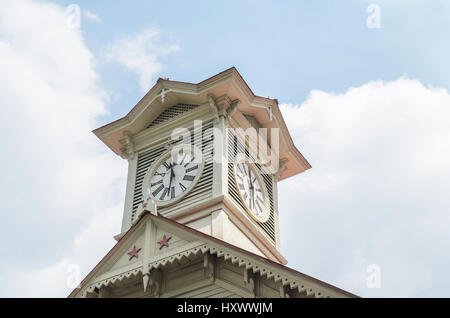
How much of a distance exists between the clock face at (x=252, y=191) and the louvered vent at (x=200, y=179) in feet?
2.94

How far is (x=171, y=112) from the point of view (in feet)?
75.4

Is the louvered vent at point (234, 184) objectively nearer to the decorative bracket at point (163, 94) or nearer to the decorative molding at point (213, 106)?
the decorative molding at point (213, 106)

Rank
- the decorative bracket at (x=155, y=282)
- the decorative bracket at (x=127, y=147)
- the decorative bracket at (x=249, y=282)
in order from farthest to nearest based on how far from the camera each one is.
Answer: the decorative bracket at (x=127, y=147)
the decorative bracket at (x=155, y=282)
the decorative bracket at (x=249, y=282)

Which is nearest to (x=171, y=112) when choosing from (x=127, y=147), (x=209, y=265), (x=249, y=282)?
(x=127, y=147)

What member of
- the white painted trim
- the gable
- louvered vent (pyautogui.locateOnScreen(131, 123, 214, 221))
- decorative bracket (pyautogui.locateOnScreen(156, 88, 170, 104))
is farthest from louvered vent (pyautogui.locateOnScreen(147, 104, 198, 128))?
the gable

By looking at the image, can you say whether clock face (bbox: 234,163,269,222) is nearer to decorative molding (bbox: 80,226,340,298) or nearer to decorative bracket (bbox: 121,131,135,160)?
decorative bracket (bbox: 121,131,135,160)

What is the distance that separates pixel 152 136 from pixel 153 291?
718cm

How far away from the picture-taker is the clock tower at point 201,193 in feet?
52.9

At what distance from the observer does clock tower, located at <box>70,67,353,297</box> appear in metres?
16.1

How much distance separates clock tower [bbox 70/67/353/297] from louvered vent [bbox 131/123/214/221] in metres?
0.03

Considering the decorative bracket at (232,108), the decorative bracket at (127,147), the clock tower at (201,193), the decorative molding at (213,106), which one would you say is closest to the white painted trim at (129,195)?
the clock tower at (201,193)

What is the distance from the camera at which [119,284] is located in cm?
1691
